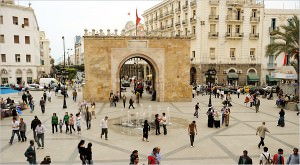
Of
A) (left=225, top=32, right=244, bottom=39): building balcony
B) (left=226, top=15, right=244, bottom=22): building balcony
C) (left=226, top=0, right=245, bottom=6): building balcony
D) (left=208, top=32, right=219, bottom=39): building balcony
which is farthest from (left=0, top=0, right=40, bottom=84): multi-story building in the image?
(left=226, top=0, right=245, bottom=6): building balcony

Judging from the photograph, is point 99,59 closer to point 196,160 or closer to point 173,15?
point 196,160

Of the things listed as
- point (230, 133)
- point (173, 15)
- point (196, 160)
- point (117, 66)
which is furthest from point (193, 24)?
point (196, 160)

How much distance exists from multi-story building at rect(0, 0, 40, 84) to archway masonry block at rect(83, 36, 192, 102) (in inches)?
929

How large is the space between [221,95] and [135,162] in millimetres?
23385

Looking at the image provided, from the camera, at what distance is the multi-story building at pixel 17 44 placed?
1586 inches

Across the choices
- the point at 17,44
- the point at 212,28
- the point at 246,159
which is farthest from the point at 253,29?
the point at 17,44

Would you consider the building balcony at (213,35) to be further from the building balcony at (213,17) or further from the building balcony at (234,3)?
the building balcony at (234,3)

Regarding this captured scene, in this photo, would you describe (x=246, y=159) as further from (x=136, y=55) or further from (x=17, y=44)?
(x=17, y=44)

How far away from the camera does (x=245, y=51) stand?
4231cm

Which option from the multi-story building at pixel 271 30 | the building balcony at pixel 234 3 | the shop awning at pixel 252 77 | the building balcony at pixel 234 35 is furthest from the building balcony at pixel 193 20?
the shop awning at pixel 252 77

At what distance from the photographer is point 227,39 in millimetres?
41656

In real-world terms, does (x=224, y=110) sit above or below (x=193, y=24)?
below

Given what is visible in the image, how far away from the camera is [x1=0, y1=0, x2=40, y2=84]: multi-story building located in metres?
40.3

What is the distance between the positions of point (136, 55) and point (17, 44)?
88.6 ft
